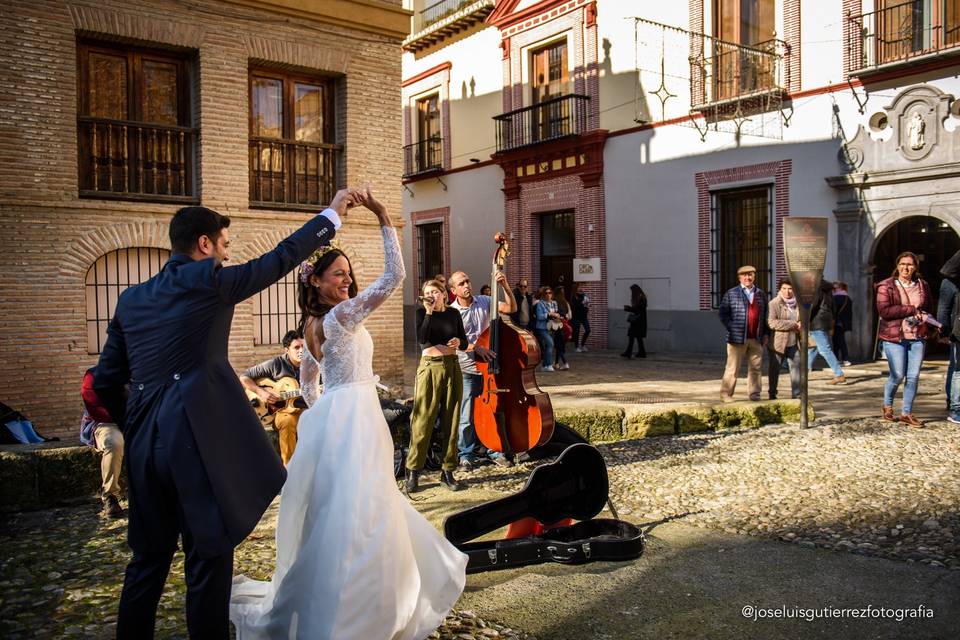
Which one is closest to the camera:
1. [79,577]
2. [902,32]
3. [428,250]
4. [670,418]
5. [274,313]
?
[79,577]

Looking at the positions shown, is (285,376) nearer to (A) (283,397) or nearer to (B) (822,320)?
(A) (283,397)

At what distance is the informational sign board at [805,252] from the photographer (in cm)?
861

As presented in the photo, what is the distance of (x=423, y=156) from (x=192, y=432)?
2328cm

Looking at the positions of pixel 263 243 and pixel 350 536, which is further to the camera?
pixel 263 243

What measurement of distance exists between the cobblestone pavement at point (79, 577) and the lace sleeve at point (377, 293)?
A: 148 cm

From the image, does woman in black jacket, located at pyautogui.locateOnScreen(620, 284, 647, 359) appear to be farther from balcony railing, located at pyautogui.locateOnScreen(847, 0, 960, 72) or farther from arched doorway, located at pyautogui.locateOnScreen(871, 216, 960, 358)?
balcony railing, located at pyautogui.locateOnScreen(847, 0, 960, 72)

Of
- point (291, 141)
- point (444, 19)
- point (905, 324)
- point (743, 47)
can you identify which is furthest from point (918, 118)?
point (444, 19)

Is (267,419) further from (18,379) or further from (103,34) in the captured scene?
(103,34)

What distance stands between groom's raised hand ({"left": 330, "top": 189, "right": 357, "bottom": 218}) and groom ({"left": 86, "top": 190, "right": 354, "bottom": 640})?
76 millimetres

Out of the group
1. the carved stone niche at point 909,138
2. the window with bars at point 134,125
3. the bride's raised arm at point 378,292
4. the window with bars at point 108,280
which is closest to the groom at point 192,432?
the bride's raised arm at point 378,292

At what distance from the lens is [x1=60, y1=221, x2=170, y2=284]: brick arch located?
9758 millimetres

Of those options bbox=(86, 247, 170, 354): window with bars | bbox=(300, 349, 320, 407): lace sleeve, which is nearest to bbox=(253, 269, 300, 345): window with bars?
bbox=(86, 247, 170, 354): window with bars

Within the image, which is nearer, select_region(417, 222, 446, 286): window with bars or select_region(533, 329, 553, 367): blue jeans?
select_region(533, 329, 553, 367): blue jeans

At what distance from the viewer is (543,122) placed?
21.4 metres
